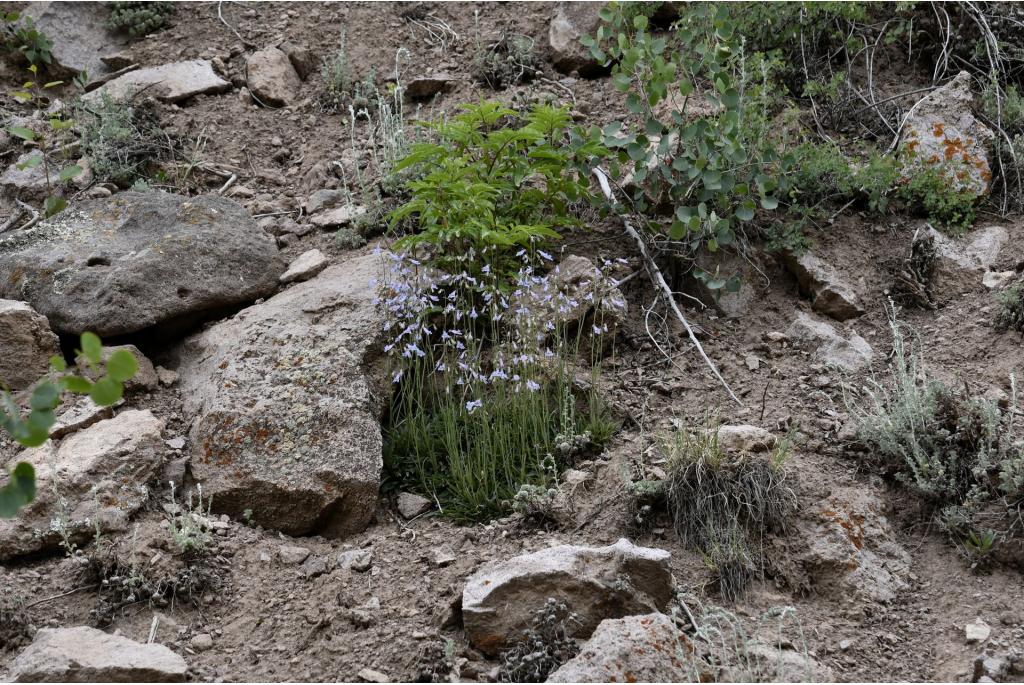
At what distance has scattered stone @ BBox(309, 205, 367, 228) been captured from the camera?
541cm

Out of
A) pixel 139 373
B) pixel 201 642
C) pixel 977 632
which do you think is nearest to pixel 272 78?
pixel 139 373

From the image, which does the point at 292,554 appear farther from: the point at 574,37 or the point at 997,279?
the point at 574,37

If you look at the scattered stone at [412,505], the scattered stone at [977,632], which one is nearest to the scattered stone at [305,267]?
the scattered stone at [412,505]

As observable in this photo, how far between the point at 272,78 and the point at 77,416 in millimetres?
3164

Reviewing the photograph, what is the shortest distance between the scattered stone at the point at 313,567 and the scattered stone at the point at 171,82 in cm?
375

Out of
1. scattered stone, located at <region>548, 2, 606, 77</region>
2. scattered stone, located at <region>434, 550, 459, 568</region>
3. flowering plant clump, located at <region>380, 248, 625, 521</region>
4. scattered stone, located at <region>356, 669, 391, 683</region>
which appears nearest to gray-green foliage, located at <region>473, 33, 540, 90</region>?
scattered stone, located at <region>548, 2, 606, 77</region>

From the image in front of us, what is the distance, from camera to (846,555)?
367 cm

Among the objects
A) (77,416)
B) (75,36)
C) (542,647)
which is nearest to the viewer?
(542,647)

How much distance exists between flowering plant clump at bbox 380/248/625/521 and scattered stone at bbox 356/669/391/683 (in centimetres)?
102

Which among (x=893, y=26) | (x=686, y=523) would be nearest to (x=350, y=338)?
(x=686, y=523)

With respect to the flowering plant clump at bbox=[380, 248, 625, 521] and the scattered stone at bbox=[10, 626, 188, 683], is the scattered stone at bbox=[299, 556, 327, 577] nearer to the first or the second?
the flowering plant clump at bbox=[380, 248, 625, 521]

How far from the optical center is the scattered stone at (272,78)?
6469mm

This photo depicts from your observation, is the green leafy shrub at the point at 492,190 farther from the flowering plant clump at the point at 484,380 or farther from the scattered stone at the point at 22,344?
the scattered stone at the point at 22,344

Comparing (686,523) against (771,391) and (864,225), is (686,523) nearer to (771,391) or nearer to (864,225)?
(771,391)
